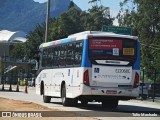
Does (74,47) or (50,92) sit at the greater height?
(74,47)

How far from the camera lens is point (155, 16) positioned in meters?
71.7

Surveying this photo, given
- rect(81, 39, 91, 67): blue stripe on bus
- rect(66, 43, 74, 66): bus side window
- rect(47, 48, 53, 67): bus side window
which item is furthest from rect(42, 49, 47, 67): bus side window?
rect(81, 39, 91, 67): blue stripe on bus

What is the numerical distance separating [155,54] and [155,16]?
5.64m

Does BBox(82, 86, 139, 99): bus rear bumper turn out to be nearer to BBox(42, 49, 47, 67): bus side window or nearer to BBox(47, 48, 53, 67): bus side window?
BBox(47, 48, 53, 67): bus side window

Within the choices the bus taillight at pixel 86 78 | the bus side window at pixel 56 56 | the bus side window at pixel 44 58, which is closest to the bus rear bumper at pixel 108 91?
the bus taillight at pixel 86 78

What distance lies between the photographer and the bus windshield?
2112 cm

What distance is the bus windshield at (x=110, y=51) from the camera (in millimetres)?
21125

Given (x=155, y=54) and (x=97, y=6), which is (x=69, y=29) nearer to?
(x=97, y=6)

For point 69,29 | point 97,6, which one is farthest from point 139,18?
point 69,29

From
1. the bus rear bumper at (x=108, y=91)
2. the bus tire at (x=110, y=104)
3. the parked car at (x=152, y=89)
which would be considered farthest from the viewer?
the parked car at (x=152, y=89)

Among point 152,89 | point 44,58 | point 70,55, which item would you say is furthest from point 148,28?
point 70,55

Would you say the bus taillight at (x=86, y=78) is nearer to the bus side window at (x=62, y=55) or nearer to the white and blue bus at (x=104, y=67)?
the white and blue bus at (x=104, y=67)

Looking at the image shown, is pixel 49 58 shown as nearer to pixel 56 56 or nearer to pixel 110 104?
pixel 56 56

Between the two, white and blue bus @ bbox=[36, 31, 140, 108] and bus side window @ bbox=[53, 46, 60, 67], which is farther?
bus side window @ bbox=[53, 46, 60, 67]
